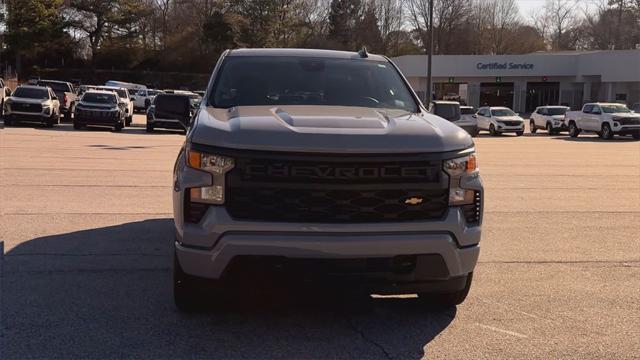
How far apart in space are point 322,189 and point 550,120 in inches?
1472

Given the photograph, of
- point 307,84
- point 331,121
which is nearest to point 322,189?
point 331,121

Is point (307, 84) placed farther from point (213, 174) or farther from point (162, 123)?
point (162, 123)

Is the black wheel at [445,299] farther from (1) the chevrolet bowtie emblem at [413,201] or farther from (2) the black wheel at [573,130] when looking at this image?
(2) the black wheel at [573,130]

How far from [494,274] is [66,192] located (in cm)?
724

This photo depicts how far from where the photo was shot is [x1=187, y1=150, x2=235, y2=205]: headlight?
456cm

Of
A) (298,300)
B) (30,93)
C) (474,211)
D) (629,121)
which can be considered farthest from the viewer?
(629,121)

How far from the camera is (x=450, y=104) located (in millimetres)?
6750

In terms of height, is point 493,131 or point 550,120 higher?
point 550,120

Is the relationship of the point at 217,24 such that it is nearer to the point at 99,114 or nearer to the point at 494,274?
the point at 99,114

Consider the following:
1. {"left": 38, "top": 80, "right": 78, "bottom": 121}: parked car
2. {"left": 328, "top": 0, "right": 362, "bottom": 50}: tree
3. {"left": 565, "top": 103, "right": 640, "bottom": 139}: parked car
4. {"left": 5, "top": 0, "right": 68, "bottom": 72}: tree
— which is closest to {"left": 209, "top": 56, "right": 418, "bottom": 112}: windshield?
{"left": 38, "top": 80, "right": 78, "bottom": 121}: parked car

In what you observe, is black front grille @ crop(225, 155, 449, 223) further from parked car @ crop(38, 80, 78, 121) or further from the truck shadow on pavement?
parked car @ crop(38, 80, 78, 121)

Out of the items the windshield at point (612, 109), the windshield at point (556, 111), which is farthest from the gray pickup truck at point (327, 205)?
the windshield at point (556, 111)

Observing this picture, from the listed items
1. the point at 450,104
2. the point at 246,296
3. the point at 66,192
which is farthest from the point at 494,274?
the point at 66,192

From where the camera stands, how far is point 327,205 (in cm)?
457
